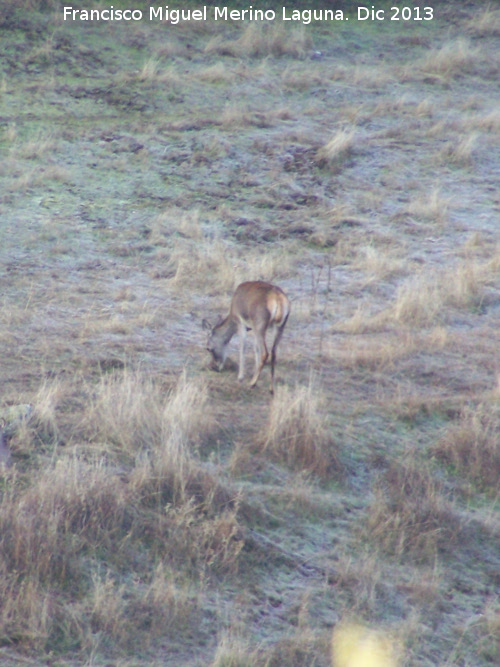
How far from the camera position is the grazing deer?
9742 mm

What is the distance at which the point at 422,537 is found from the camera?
7.83 m

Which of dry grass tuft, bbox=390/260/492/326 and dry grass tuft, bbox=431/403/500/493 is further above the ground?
dry grass tuft, bbox=390/260/492/326

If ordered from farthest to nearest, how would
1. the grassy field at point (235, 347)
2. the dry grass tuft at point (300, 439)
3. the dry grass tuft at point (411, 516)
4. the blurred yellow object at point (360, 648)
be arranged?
the dry grass tuft at point (300, 439)
the dry grass tuft at point (411, 516)
the grassy field at point (235, 347)
the blurred yellow object at point (360, 648)

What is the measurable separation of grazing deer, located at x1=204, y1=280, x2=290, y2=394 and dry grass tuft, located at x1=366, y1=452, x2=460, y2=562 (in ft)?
6.03

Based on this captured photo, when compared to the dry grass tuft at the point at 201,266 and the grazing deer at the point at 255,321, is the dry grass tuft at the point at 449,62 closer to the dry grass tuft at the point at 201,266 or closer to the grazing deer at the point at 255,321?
the dry grass tuft at the point at 201,266

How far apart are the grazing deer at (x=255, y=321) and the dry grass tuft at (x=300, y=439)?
883 mm

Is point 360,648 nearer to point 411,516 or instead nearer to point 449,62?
point 411,516

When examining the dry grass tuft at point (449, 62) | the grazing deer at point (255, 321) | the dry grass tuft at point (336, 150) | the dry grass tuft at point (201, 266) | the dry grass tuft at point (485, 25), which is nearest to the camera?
the grazing deer at point (255, 321)

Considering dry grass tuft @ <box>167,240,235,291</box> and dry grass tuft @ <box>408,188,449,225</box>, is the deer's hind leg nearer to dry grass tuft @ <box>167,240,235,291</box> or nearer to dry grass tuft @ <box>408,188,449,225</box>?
dry grass tuft @ <box>167,240,235,291</box>

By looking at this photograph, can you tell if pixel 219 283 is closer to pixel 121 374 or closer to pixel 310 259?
pixel 310 259

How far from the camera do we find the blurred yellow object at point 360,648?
20.7ft

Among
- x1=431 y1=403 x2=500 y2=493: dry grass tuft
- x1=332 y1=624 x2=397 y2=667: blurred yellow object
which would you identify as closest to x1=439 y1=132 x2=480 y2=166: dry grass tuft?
x1=431 y1=403 x2=500 y2=493: dry grass tuft

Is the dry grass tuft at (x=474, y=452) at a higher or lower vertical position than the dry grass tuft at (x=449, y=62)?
lower

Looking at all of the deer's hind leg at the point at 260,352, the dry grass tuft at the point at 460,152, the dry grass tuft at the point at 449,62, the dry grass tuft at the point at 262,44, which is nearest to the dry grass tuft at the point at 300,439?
the deer's hind leg at the point at 260,352
